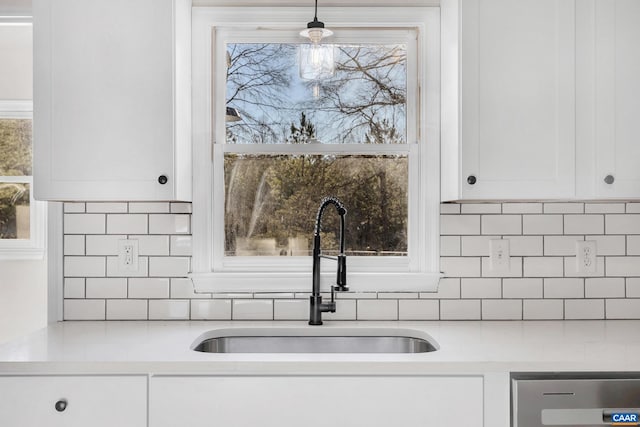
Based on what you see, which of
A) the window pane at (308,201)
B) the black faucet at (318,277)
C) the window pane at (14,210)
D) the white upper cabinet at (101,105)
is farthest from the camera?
the window pane at (14,210)

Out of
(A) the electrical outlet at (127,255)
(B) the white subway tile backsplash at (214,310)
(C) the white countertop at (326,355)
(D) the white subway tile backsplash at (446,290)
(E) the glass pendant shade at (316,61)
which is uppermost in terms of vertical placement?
(E) the glass pendant shade at (316,61)

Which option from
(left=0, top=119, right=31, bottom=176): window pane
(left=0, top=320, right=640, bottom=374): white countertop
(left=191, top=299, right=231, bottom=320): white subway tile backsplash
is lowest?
(left=0, top=320, right=640, bottom=374): white countertop

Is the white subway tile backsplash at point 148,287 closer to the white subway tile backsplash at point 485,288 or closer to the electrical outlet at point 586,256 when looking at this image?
the white subway tile backsplash at point 485,288

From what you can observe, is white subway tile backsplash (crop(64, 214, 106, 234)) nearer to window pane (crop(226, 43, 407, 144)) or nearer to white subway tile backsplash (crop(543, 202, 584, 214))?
window pane (crop(226, 43, 407, 144))

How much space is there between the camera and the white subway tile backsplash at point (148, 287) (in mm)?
2150

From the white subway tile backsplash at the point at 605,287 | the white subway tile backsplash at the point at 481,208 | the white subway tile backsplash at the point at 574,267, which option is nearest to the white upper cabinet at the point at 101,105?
the white subway tile backsplash at the point at 481,208

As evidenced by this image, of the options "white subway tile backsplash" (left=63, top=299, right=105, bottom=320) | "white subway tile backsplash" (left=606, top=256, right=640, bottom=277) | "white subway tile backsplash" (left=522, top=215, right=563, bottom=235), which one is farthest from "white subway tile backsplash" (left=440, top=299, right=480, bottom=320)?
"white subway tile backsplash" (left=63, top=299, right=105, bottom=320)

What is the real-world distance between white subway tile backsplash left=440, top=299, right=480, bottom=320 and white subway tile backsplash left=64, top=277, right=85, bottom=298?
1.51 meters

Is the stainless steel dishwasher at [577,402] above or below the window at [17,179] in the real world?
below

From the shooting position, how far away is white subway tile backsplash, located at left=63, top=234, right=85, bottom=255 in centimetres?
214

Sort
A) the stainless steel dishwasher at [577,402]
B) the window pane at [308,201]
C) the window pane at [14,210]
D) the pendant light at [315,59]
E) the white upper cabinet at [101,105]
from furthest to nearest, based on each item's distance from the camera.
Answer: the window pane at [14,210], the window pane at [308,201], the pendant light at [315,59], the white upper cabinet at [101,105], the stainless steel dishwasher at [577,402]

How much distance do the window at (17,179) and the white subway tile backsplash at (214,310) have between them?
4.76 feet

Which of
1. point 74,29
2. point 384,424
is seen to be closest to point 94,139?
point 74,29

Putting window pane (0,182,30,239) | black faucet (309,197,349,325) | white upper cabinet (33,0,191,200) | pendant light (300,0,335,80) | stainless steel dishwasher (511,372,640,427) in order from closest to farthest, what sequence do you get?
stainless steel dishwasher (511,372,640,427), white upper cabinet (33,0,191,200), black faucet (309,197,349,325), pendant light (300,0,335,80), window pane (0,182,30,239)
